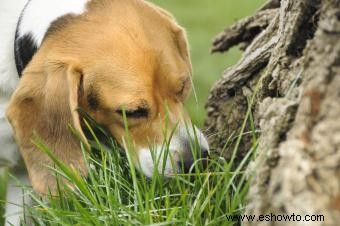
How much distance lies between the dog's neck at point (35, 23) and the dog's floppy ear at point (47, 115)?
0.21m

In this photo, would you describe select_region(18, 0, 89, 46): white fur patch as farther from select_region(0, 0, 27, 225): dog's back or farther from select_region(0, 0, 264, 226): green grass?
select_region(0, 0, 264, 226): green grass

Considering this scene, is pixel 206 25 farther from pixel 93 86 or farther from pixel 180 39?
pixel 93 86

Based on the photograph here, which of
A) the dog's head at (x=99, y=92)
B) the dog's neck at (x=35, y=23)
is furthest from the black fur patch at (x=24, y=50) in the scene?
the dog's head at (x=99, y=92)

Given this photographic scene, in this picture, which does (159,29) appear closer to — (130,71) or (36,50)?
(130,71)

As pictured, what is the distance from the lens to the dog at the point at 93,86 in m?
3.20

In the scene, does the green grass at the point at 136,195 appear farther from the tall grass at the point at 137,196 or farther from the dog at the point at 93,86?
the dog at the point at 93,86

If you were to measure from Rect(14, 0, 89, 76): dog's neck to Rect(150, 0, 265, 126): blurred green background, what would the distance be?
2.25 meters

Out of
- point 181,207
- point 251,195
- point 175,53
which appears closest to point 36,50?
point 175,53

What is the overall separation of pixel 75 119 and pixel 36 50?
512 millimetres

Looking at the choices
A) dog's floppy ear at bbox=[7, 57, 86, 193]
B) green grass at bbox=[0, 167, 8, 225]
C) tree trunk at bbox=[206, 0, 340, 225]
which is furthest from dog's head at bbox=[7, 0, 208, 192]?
green grass at bbox=[0, 167, 8, 225]

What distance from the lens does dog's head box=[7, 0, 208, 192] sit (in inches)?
126

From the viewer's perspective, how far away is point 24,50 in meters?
3.48

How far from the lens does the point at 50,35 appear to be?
133 inches

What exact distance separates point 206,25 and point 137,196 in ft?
15.0
